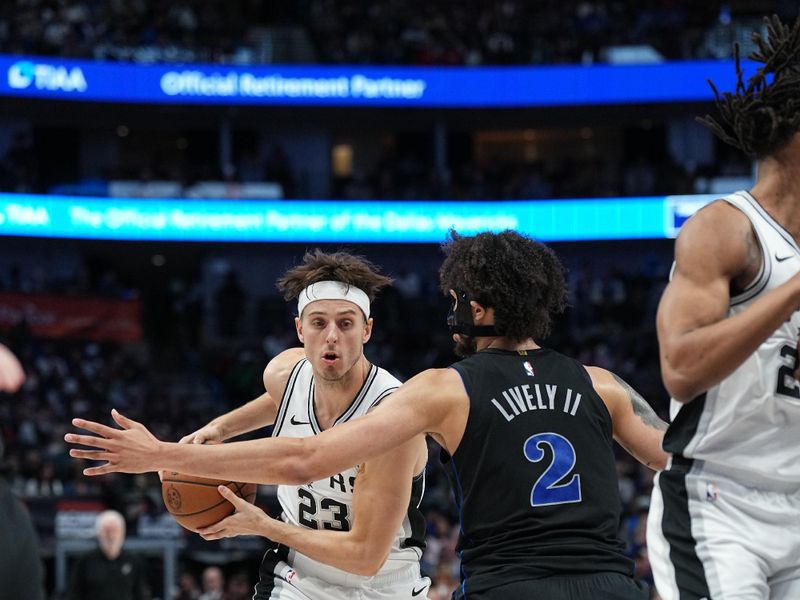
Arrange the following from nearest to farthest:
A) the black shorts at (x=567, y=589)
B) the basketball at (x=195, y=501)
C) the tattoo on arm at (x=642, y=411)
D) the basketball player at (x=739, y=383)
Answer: the basketball player at (x=739, y=383) → the black shorts at (x=567, y=589) → the tattoo on arm at (x=642, y=411) → the basketball at (x=195, y=501)

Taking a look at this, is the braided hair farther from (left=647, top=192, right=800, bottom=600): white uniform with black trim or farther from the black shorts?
the black shorts

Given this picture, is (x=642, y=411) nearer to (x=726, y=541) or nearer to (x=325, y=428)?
(x=726, y=541)

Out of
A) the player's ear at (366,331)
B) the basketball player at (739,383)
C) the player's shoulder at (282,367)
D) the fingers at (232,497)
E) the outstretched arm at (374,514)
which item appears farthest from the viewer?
the player's shoulder at (282,367)

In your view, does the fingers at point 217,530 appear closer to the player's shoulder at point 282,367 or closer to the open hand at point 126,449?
the player's shoulder at point 282,367

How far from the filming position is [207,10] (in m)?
28.6

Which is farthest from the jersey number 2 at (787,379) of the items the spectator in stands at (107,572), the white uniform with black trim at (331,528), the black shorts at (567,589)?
the spectator in stands at (107,572)

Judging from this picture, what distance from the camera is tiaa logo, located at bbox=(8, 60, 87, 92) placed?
2430cm

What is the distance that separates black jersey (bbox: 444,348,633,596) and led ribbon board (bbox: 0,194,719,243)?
20803 millimetres

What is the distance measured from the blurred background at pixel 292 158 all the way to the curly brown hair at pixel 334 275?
15888 millimetres

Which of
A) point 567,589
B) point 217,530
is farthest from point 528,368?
point 217,530

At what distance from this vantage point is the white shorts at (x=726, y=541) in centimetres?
309

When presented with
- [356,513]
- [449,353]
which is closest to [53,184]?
[449,353]

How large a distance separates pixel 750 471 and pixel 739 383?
0.23m

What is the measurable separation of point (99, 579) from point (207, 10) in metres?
20.7
